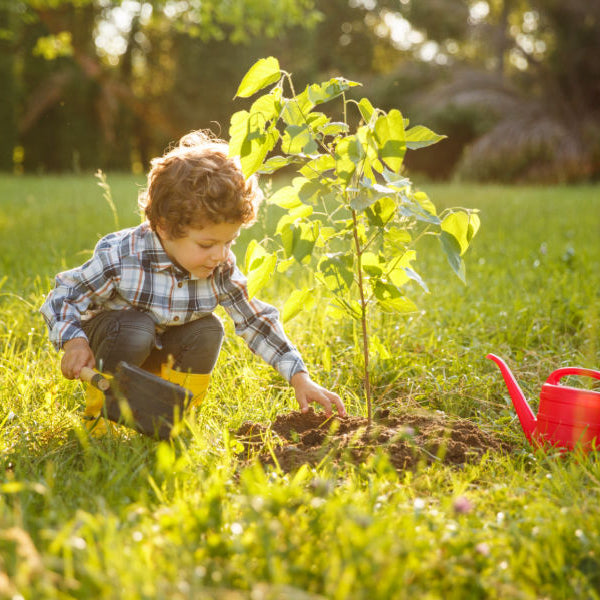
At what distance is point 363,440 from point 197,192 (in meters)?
0.94

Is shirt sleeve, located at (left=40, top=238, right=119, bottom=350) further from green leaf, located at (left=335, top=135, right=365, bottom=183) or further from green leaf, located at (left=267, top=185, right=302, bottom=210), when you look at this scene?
green leaf, located at (left=335, top=135, right=365, bottom=183)

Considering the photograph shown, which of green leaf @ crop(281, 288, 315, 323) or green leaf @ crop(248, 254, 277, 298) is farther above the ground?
green leaf @ crop(248, 254, 277, 298)

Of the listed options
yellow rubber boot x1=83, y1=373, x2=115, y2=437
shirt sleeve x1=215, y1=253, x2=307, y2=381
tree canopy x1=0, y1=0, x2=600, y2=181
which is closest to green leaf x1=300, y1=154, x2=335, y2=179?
shirt sleeve x1=215, y1=253, x2=307, y2=381

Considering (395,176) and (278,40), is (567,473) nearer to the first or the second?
(395,176)

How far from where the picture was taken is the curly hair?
6.62ft

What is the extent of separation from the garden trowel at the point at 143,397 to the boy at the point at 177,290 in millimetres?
190

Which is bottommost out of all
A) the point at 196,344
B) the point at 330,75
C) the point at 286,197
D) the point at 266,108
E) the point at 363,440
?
the point at 363,440

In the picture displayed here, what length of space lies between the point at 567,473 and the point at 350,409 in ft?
2.62

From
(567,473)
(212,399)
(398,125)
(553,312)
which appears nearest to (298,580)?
(567,473)

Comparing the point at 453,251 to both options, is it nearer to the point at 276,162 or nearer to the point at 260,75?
the point at 276,162

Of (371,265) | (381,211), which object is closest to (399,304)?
(371,265)

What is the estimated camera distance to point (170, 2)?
8.52m

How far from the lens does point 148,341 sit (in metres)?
2.13

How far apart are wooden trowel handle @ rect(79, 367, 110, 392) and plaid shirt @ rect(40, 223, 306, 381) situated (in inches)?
6.9
